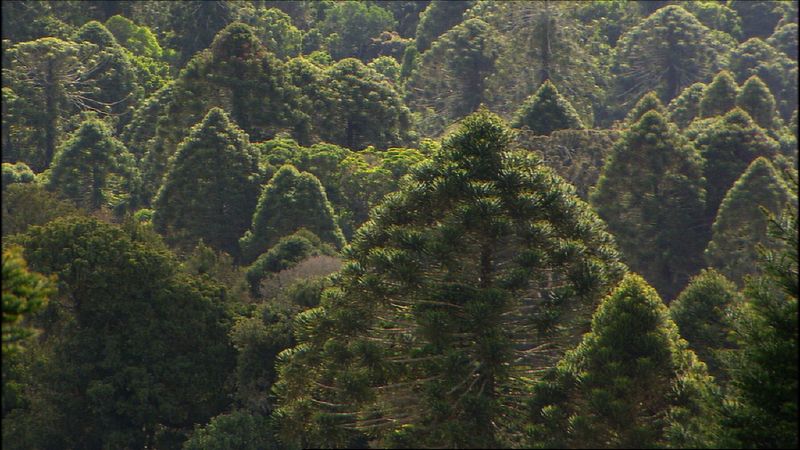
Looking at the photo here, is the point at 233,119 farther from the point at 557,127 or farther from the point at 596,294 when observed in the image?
the point at 596,294

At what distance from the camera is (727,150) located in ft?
170

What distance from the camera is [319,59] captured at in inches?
3499

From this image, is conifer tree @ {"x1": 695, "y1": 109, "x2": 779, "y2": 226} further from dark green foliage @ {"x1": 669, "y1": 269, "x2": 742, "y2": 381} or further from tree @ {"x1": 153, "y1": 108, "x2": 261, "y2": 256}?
dark green foliage @ {"x1": 669, "y1": 269, "x2": 742, "y2": 381}

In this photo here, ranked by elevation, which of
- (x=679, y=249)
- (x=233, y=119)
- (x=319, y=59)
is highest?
(x=319, y=59)

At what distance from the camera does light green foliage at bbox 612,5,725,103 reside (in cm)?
8256

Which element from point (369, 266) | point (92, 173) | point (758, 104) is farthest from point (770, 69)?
point (369, 266)

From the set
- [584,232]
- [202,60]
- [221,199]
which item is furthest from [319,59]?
[584,232]

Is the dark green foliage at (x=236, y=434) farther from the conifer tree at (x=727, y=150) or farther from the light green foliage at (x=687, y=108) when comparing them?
the light green foliage at (x=687, y=108)

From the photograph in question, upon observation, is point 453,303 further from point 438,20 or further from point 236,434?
point 438,20

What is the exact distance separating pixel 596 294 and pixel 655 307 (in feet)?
10.1

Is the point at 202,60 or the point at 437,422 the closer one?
the point at 437,422

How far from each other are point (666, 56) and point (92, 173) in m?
43.5

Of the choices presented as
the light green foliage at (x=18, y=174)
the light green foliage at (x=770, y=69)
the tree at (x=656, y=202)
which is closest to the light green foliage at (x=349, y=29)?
the light green foliage at (x=770, y=69)

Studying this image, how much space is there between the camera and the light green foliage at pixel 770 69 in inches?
3231
